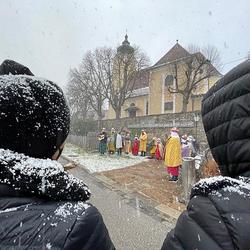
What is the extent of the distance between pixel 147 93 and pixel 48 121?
52.2 metres

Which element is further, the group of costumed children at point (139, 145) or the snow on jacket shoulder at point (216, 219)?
the group of costumed children at point (139, 145)

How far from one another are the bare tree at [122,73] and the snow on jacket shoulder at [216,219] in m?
45.1

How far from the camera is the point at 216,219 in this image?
1.06 meters

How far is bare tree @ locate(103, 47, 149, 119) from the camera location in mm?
47037

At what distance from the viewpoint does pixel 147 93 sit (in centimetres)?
5322

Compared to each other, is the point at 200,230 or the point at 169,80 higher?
the point at 169,80

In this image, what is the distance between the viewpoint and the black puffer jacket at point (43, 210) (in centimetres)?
113

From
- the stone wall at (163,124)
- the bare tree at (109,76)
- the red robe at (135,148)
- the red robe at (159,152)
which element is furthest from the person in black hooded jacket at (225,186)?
the bare tree at (109,76)

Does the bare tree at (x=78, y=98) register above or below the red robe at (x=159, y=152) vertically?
above

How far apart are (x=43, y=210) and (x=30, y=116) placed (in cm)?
39

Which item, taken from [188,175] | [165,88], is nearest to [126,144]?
[188,175]

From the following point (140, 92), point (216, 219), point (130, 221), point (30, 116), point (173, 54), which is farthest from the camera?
point (140, 92)

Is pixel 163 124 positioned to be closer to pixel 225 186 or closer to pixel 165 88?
pixel 165 88

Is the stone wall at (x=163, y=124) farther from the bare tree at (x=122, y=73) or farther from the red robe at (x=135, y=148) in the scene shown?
the bare tree at (x=122, y=73)
